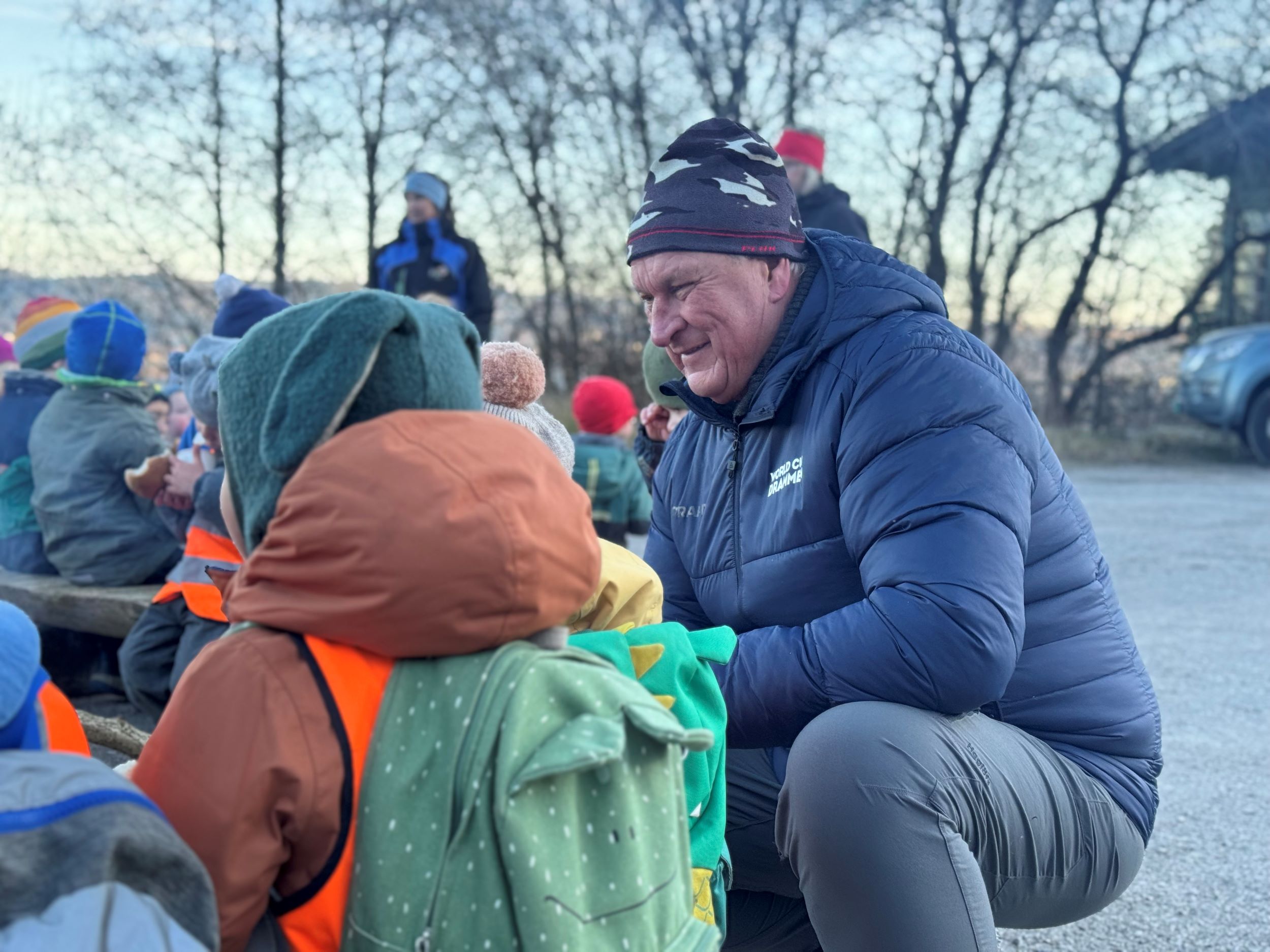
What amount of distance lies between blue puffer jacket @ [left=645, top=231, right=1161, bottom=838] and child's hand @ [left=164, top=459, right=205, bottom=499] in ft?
→ 7.59

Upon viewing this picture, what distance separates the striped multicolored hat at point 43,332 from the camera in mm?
5695

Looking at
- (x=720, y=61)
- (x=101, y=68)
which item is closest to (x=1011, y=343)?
(x=720, y=61)

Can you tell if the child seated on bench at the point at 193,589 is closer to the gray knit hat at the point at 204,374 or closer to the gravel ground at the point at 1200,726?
the gray knit hat at the point at 204,374

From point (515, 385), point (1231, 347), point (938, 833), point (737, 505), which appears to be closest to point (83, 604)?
point (515, 385)

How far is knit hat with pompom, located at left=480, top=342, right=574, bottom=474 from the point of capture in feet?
8.70

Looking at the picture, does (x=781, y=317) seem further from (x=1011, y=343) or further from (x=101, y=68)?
(x=1011, y=343)

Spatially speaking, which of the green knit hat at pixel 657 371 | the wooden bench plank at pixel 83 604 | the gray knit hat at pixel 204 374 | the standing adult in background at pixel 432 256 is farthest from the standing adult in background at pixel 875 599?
the standing adult in background at pixel 432 256

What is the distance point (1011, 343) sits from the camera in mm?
16375

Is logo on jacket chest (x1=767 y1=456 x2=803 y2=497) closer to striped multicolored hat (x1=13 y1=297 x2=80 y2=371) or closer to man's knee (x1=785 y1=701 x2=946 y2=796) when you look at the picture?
man's knee (x1=785 y1=701 x2=946 y2=796)

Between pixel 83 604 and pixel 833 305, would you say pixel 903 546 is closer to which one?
pixel 833 305

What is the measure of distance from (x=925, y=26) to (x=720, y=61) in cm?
241

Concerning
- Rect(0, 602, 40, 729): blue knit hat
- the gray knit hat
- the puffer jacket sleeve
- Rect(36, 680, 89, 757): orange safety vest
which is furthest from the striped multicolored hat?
Rect(0, 602, 40, 729): blue knit hat

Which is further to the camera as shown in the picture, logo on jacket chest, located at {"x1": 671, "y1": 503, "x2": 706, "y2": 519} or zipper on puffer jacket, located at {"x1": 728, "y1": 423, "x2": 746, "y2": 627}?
logo on jacket chest, located at {"x1": 671, "y1": 503, "x2": 706, "y2": 519}

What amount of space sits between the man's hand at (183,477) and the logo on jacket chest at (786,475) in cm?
246
